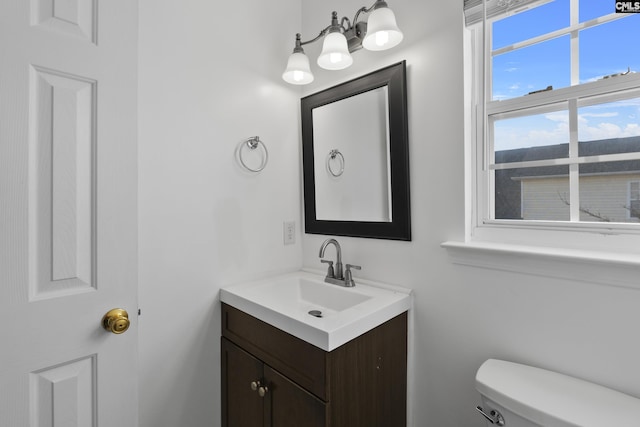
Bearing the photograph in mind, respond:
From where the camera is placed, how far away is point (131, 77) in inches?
36.9

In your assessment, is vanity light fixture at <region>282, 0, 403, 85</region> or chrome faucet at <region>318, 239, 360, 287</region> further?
chrome faucet at <region>318, 239, 360, 287</region>

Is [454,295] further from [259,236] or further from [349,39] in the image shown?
[349,39]

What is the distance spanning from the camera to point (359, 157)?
1485 mm

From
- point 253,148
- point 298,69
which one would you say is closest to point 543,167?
point 298,69

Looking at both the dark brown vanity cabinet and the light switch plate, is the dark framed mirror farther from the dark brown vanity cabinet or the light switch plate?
the dark brown vanity cabinet

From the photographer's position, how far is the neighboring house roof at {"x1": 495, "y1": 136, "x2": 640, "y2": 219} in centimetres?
94

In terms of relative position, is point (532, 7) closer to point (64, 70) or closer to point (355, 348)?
point (355, 348)

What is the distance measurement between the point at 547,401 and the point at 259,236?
1265 mm

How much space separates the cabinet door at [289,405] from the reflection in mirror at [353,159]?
767 millimetres

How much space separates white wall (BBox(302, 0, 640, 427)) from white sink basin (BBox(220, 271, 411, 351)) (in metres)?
0.13

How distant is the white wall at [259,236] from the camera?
1014 millimetres

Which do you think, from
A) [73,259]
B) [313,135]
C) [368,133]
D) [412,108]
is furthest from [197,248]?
[412,108]

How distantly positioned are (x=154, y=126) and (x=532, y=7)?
1481mm

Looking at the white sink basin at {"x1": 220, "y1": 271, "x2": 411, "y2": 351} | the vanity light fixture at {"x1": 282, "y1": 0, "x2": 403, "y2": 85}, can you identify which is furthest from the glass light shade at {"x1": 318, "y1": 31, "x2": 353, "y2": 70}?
the white sink basin at {"x1": 220, "y1": 271, "x2": 411, "y2": 351}
